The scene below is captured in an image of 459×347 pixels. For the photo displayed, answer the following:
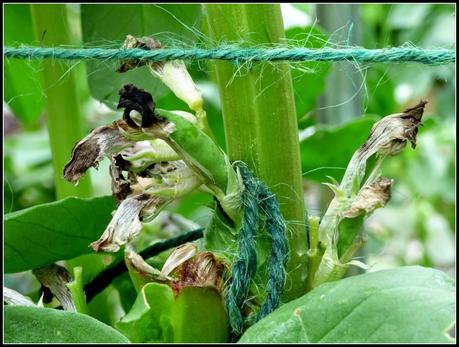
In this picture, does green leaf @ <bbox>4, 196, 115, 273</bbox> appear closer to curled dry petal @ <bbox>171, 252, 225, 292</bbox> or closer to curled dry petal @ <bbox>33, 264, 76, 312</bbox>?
curled dry petal @ <bbox>33, 264, 76, 312</bbox>

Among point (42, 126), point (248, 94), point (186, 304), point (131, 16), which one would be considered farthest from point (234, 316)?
point (42, 126)

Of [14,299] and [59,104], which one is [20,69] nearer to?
[59,104]

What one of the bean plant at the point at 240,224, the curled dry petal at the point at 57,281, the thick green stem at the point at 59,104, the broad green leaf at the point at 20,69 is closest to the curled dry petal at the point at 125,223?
the bean plant at the point at 240,224

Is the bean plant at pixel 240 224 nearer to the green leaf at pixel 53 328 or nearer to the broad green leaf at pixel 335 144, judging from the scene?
the green leaf at pixel 53 328

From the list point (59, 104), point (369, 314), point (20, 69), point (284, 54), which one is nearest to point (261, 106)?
point (284, 54)

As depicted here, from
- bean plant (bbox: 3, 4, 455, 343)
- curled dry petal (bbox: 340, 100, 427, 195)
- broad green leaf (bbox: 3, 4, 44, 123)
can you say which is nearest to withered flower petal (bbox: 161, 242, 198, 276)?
bean plant (bbox: 3, 4, 455, 343)

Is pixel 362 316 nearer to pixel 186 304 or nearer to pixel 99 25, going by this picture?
pixel 186 304
